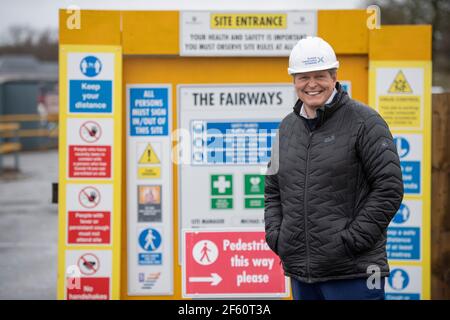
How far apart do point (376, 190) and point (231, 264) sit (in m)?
2.04

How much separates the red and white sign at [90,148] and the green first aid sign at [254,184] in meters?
0.96

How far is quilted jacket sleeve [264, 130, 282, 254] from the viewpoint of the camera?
12.1 ft

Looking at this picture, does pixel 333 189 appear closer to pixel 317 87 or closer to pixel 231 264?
pixel 317 87

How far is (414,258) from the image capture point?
5.32 meters

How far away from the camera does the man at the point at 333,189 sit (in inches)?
132

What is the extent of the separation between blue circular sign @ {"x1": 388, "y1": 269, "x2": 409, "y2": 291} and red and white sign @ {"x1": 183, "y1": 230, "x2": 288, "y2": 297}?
801 millimetres

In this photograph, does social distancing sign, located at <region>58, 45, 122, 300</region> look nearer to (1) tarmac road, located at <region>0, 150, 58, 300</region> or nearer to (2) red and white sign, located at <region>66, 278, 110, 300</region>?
(2) red and white sign, located at <region>66, 278, 110, 300</region>

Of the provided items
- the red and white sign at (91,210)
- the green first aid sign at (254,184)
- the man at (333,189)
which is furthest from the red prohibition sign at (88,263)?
the man at (333,189)

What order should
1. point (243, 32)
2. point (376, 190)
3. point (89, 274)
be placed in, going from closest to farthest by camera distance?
point (376, 190)
point (243, 32)
point (89, 274)

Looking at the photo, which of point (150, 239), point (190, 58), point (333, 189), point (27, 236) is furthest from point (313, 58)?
point (27, 236)

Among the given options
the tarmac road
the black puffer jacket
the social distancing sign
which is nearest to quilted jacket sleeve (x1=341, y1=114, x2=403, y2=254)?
the black puffer jacket

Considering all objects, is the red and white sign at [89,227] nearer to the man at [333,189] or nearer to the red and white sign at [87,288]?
the red and white sign at [87,288]

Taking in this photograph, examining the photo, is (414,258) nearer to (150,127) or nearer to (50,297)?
(150,127)

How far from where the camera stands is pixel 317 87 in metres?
3.51
